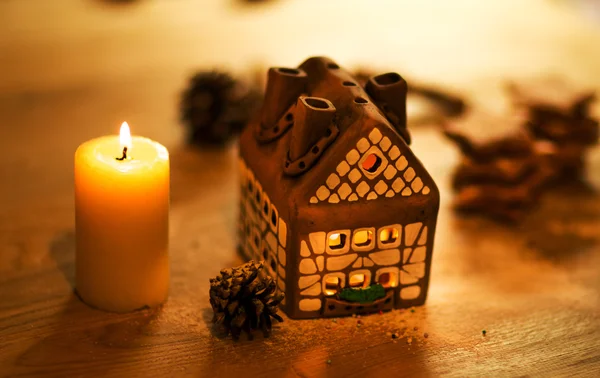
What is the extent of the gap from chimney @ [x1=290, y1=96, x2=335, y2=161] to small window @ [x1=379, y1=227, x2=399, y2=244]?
0.60 ft

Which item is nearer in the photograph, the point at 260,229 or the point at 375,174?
the point at 375,174

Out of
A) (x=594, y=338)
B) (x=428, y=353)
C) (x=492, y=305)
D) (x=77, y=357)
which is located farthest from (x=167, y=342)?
(x=594, y=338)

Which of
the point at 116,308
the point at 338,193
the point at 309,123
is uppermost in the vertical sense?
the point at 309,123

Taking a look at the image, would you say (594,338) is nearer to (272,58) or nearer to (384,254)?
(384,254)

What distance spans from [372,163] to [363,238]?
4.8 inches

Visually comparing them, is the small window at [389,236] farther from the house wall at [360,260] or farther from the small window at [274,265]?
the small window at [274,265]

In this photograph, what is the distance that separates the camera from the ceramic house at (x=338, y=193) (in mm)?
1340

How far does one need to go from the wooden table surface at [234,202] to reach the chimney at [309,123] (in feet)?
0.93

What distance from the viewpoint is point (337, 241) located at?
4.57ft

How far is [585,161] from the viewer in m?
1.98

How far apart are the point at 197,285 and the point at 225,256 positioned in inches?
4.2

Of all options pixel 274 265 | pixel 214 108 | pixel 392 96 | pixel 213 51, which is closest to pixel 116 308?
pixel 274 265

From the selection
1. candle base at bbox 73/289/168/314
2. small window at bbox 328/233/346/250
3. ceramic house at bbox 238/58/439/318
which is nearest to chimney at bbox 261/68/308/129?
ceramic house at bbox 238/58/439/318

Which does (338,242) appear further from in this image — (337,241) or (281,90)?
(281,90)
